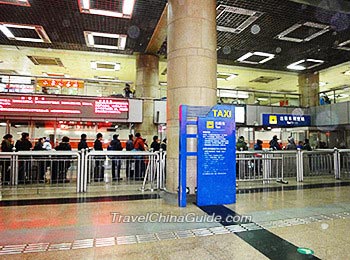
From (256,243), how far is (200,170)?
2251mm

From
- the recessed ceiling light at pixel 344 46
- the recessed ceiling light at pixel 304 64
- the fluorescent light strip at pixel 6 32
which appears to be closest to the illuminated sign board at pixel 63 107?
the fluorescent light strip at pixel 6 32

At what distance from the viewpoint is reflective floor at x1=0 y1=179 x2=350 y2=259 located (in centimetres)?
325

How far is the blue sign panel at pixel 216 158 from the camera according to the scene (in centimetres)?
564

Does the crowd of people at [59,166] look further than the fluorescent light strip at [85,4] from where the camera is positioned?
No

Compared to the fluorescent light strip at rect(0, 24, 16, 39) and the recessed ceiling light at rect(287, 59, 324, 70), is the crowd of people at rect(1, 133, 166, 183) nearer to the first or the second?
the fluorescent light strip at rect(0, 24, 16, 39)

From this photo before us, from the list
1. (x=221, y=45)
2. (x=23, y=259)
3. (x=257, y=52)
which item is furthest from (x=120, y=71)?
(x=23, y=259)

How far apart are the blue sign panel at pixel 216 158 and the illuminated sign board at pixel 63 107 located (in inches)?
227

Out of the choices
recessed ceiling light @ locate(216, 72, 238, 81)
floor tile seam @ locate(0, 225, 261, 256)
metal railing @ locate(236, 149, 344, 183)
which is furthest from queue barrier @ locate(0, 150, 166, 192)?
recessed ceiling light @ locate(216, 72, 238, 81)

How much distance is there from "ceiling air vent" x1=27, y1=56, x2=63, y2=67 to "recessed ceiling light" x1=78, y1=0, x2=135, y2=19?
596 cm

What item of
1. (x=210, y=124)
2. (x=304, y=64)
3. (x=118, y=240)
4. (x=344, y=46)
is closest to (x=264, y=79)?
(x=304, y=64)

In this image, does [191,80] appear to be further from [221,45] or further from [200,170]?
[221,45]

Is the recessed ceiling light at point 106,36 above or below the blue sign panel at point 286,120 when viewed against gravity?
above

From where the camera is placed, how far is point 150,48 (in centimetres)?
1182

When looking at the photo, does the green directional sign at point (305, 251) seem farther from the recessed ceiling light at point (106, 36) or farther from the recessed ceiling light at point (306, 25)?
the recessed ceiling light at point (106, 36)
